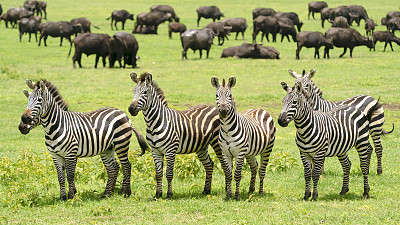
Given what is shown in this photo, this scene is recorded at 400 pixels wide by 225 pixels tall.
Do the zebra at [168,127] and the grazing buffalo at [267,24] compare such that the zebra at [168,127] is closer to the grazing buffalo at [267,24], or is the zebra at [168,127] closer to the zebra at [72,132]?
the zebra at [72,132]

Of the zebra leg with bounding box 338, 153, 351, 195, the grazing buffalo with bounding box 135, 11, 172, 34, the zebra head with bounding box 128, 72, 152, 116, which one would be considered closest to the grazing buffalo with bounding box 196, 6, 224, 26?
the grazing buffalo with bounding box 135, 11, 172, 34

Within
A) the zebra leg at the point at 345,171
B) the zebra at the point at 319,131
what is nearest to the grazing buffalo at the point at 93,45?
the zebra at the point at 319,131

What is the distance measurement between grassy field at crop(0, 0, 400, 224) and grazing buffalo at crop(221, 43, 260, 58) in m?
1.31

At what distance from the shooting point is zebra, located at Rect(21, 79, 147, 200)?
9.72 m

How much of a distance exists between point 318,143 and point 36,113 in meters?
4.41

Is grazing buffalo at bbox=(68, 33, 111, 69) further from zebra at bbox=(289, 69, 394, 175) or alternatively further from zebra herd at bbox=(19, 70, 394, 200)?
zebra herd at bbox=(19, 70, 394, 200)

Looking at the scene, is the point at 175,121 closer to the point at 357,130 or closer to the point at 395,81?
the point at 357,130

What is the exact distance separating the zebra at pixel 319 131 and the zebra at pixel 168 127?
137cm

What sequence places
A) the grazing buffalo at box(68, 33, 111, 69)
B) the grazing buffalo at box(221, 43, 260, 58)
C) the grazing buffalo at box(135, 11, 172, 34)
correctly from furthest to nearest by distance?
the grazing buffalo at box(135, 11, 172, 34), the grazing buffalo at box(221, 43, 260, 58), the grazing buffalo at box(68, 33, 111, 69)

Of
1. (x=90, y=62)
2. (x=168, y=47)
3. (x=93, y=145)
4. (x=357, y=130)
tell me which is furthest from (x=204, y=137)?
(x=168, y=47)

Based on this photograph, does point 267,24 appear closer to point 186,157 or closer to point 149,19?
point 149,19

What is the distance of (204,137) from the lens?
Result: 10438mm

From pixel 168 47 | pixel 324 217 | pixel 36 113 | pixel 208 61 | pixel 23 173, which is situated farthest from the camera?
pixel 168 47

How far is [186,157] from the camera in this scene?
12266 mm
